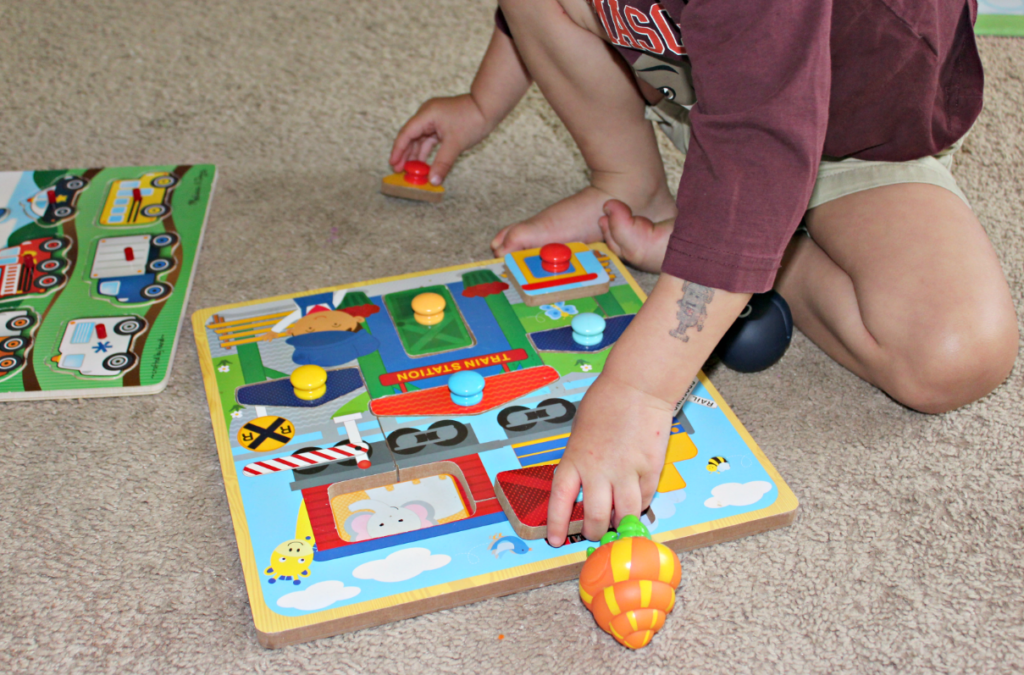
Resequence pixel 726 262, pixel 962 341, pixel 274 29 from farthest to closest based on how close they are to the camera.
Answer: pixel 274 29 → pixel 962 341 → pixel 726 262

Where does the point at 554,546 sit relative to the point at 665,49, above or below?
below

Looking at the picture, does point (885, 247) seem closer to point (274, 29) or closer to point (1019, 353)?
point (1019, 353)

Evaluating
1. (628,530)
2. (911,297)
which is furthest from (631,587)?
(911,297)

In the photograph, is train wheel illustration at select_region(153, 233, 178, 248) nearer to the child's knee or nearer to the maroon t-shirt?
the maroon t-shirt

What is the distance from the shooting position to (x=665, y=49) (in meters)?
0.74

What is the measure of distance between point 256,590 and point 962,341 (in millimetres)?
575

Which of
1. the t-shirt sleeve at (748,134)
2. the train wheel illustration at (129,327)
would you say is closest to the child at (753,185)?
the t-shirt sleeve at (748,134)

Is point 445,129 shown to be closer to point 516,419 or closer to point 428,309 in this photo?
point 428,309

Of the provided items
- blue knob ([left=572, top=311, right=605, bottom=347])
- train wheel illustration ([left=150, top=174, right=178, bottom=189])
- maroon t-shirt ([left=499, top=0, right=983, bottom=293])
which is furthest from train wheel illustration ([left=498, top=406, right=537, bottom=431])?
train wheel illustration ([left=150, top=174, right=178, bottom=189])

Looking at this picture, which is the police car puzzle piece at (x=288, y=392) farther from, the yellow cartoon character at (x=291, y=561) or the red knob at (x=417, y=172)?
the red knob at (x=417, y=172)

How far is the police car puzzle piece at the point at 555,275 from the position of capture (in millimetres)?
874

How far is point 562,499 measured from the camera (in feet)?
1.98

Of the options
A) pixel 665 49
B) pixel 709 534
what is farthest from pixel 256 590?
pixel 665 49

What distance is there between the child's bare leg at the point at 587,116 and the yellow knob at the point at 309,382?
10.8 inches
